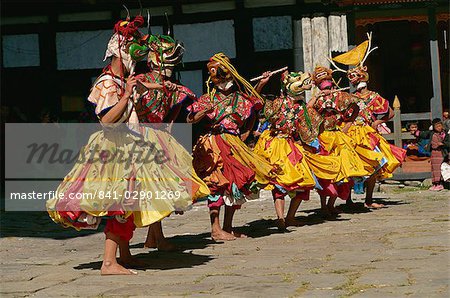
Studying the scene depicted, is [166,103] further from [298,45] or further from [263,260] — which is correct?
[298,45]

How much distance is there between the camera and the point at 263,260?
7.58 m

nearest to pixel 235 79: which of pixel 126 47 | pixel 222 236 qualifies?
pixel 222 236

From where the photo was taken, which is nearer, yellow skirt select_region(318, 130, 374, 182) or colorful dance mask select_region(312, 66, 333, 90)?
yellow skirt select_region(318, 130, 374, 182)

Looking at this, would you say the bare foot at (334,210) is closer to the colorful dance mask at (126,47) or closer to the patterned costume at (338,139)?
the patterned costume at (338,139)

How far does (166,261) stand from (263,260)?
0.84 meters

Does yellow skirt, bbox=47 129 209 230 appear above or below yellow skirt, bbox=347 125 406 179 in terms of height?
below

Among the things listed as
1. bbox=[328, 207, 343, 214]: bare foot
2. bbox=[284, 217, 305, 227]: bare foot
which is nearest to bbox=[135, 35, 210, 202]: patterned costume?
bbox=[284, 217, 305, 227]: bare foot

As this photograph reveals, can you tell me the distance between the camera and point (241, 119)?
30.1 feet

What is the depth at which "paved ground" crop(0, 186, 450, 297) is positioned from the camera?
616 centimetres

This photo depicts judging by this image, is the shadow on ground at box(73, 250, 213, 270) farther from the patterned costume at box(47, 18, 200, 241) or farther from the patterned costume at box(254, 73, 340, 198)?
the patterned costume at box(254, 73, 340, 198)

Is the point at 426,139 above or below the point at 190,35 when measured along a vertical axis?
below

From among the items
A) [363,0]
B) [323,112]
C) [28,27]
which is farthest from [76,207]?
[28,27]

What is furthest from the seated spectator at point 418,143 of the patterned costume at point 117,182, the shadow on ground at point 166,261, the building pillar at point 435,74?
the patterned costume at point 117,182

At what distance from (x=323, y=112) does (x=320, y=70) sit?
51 cm
